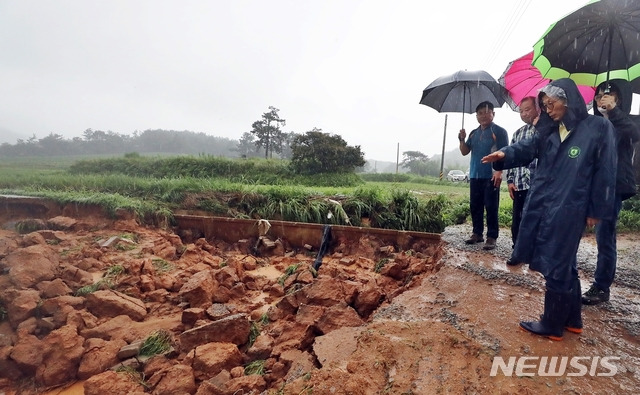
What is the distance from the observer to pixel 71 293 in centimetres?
347

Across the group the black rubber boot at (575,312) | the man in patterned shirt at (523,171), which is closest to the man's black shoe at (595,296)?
the black rubber boot at (575,312)

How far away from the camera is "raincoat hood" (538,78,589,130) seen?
1.85m

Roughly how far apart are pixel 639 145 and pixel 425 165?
3833cm

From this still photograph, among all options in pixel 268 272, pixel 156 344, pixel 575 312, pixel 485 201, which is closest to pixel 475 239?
pixel 485 201

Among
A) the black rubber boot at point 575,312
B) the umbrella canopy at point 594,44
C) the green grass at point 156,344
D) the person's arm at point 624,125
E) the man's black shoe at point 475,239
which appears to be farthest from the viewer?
the man's black shoe at point 475,239

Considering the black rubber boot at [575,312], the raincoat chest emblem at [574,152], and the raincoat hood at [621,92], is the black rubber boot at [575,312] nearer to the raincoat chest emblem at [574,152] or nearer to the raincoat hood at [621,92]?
the raincoat chest emblem at [574,152]

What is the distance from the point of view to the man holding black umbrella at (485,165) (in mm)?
3586

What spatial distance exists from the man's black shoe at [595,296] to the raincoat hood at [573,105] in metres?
1.55

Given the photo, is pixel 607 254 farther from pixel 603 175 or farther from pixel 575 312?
pixel 603 175

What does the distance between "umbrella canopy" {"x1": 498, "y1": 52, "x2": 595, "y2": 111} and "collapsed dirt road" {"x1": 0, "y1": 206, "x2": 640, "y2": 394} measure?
1993mm

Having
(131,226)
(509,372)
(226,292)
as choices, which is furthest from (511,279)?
(131,226)

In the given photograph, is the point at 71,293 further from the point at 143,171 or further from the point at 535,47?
the point at 143,171

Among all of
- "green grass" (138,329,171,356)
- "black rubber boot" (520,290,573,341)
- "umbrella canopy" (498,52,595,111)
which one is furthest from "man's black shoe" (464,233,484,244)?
"green grass" (138,329,171,356)

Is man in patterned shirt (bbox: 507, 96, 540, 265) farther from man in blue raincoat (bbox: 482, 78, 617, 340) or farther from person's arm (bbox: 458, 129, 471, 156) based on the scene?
man in blue raincoat (bbox: 482, 78, 617, 340)
